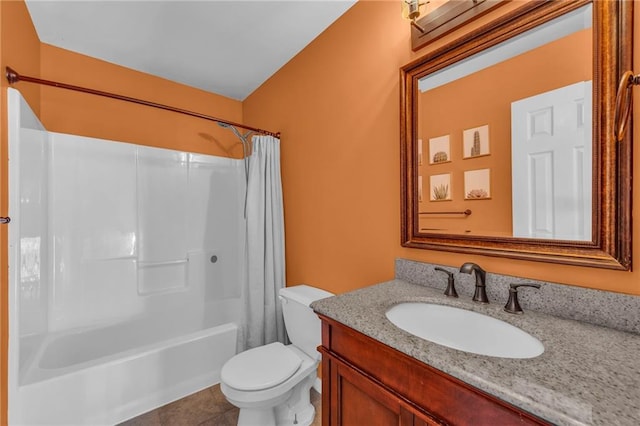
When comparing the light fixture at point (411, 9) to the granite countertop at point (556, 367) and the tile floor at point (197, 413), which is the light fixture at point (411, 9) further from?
the tile floor at point (197, 413)

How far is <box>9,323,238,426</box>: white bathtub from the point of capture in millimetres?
1389

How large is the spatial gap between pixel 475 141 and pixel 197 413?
2.14 meters

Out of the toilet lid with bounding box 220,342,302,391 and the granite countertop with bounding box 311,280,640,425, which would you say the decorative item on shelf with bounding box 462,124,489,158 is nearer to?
the granite countertop with bounding box 311,280,640,425

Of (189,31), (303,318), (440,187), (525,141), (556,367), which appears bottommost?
(303,318)

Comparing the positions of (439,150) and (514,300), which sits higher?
(439,150)

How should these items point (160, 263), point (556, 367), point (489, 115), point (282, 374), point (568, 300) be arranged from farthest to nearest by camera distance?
point (160, 263) < point (282, 374) < point (489, 115) < point (568, 300) < point (556, 367)

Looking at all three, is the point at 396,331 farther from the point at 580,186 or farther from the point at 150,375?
the point at 150,375

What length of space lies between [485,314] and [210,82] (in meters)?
2.77

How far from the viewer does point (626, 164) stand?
749mm

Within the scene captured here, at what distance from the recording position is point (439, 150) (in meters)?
1.21

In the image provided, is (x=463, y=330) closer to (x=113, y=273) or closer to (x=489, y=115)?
(x=489, y=115)

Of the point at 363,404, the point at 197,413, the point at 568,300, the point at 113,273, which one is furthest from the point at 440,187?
the point at 113,273

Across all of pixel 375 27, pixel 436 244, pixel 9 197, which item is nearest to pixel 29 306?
pixel 9 197

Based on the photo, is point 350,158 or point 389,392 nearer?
point 389,392
